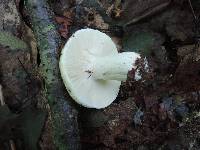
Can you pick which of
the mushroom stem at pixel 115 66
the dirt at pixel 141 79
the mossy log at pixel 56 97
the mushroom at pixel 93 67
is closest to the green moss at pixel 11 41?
the dirt at pixel 141 79

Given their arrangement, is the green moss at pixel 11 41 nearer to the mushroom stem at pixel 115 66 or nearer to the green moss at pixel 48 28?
the green moss at pixel 48 28

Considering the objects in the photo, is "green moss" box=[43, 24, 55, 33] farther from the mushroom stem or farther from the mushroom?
the mushroom stem

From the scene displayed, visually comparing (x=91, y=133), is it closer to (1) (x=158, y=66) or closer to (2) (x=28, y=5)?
(1) (x=158, y=66)

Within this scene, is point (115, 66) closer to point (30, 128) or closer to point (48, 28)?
point (48, 28)

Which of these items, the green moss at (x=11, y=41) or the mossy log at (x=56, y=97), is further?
the green moss at (x=11, y=41)

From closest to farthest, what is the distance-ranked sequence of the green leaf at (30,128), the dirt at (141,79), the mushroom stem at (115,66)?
the mushroom stem at (115,66) → the green leaf at (30,128) → the dirt at (141,79)

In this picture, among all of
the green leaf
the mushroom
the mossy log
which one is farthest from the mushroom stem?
the green leaf
